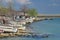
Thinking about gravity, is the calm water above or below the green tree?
below

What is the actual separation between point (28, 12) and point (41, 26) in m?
0.28

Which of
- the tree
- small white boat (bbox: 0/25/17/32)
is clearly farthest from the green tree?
the tree

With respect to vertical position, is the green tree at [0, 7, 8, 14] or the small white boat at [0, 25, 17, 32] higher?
the green tree at [0, 7, 8, 14]

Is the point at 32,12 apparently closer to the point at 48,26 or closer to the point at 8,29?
the point at 48,26

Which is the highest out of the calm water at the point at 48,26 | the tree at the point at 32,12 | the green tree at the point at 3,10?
the green tree at the point at 3,10

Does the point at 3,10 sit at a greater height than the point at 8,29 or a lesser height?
greater

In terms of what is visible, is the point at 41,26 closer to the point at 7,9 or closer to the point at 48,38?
the point at 48,38

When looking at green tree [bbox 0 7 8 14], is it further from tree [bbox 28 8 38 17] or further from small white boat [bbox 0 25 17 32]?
tree [bbox 28 8 38 17]

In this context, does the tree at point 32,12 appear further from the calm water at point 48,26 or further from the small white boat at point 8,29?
the small white boat at point 8,29

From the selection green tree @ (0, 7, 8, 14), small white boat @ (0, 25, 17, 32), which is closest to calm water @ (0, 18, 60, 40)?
small white boat @ (0, 25, 17, 32)

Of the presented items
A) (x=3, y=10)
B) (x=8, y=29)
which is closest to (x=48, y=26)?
(x=8, y=29)

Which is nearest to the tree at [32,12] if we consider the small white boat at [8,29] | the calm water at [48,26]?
the calm water at [48,26]

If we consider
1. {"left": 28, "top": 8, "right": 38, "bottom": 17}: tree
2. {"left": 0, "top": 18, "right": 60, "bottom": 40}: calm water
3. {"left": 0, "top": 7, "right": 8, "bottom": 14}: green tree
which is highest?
{"left": 0, "top": 7, "right": 8, "bottom": 14}: green tree

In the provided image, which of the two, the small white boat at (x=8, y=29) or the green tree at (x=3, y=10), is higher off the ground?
the green tree at (x=3, y=10)
